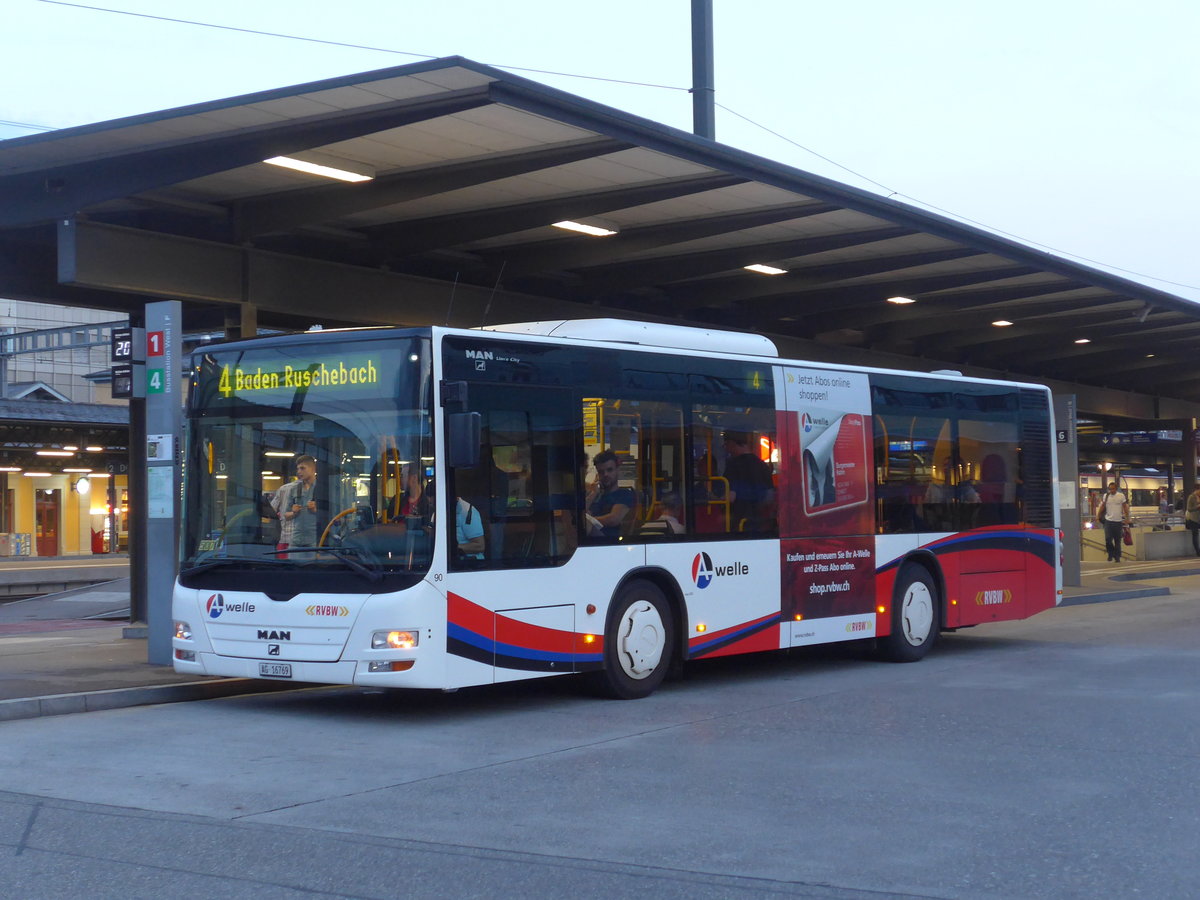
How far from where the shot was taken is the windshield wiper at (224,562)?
10.5 meters

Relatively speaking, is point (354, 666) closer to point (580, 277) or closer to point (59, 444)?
point (580, 277)

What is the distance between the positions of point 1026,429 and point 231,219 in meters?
9.39

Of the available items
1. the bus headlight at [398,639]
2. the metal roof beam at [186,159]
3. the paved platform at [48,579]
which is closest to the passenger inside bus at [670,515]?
the bus headlight at [398,639]

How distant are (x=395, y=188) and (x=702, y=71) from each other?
6833 mm

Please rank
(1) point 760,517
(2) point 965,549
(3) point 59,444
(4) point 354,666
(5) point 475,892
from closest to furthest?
(5) point 475,892 → (4) point 354,666 → (1) point 760,517 → (2) point 965,549 → (3) point 59,444

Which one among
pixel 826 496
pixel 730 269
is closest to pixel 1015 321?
pixel 730 269

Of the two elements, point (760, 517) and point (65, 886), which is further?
point (760, 517)

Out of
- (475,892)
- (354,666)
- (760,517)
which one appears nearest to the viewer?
(475,892)

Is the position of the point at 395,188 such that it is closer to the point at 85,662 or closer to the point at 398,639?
the point at 85,662

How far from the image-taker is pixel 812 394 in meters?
13.6

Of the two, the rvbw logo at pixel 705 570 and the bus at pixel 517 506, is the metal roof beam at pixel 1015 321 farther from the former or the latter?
the rvbw logo at pixel 705 570

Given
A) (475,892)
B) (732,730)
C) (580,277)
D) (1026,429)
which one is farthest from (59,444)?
(475,892)

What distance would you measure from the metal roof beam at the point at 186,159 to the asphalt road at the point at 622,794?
5.00 meters

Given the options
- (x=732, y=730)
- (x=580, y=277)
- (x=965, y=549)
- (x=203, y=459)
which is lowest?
(x=732, y=730)
